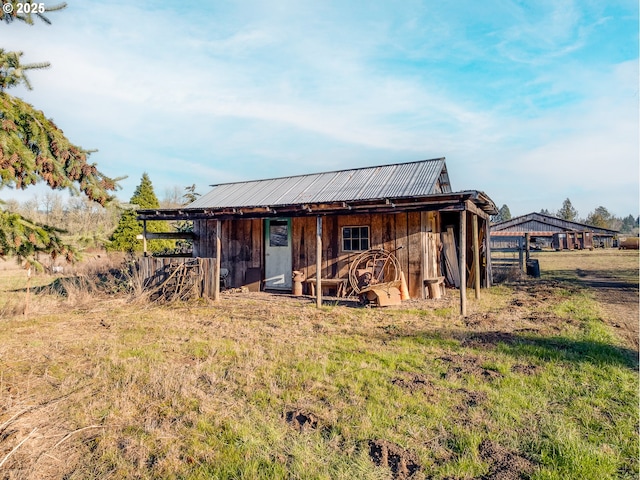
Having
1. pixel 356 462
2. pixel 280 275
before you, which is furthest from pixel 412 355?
pixel 280 275

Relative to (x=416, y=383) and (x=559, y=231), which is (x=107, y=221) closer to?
(x=416, y=383)

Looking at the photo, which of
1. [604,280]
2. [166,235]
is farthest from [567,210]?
[166,235]

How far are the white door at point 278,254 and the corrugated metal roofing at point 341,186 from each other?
2.59 feet

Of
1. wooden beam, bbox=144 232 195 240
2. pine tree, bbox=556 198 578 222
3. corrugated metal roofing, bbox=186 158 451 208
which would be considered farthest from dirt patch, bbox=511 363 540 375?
pine tree, bbox=556 198 578 222

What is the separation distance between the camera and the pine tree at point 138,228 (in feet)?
63.7

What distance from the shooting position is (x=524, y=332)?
638cm

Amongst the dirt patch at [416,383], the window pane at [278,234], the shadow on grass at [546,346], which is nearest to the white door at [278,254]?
the window pane at [278,234]

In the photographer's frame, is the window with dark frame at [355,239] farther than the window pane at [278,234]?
No

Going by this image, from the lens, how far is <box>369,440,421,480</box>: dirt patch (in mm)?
2664

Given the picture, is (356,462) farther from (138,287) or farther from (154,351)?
(138,287)

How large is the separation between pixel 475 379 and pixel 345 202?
5.63m

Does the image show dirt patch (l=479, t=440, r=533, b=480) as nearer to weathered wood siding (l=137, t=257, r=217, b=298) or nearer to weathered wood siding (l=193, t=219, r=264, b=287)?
weathered wood siding (l=137, t=257, r=217, b=298)

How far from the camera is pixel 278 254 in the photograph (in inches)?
491

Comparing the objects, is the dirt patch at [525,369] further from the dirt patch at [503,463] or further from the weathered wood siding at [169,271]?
the weathered wood siding at [169,271]
